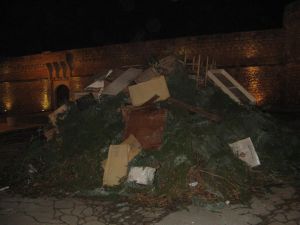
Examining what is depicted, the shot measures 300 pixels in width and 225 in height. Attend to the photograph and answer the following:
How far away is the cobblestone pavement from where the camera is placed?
15.2ft

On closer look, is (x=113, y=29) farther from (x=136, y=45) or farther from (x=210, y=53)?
(x=210, y=53)

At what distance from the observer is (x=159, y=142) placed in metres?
6.33

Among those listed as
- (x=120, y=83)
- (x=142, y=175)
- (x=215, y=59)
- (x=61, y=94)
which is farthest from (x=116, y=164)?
(x=61, y=94)

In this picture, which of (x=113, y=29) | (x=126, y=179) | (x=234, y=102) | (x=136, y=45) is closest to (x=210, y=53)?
(x=136, y=45)

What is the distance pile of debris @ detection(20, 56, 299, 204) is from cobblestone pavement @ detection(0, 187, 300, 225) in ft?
1.23

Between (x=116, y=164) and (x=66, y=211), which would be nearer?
(x=66, y=211)

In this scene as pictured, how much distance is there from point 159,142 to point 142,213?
169cm

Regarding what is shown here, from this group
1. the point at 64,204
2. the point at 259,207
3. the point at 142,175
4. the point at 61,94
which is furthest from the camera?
the point at 61,94

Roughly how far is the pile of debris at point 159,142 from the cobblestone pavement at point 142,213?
37 cm

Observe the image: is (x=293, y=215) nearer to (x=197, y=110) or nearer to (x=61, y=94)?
(x=197, y=110)

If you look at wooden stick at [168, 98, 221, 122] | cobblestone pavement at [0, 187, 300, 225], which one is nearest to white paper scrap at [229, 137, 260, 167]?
wooden stick at [168, 98, 221, 122]

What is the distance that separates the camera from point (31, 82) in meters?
21.2

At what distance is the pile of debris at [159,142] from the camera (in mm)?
5684

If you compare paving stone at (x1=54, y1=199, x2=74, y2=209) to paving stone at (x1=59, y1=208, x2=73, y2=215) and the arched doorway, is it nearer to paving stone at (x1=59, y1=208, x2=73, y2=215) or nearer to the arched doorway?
paving stone at (x1=59, y1=208, x2=73, y2=215)
